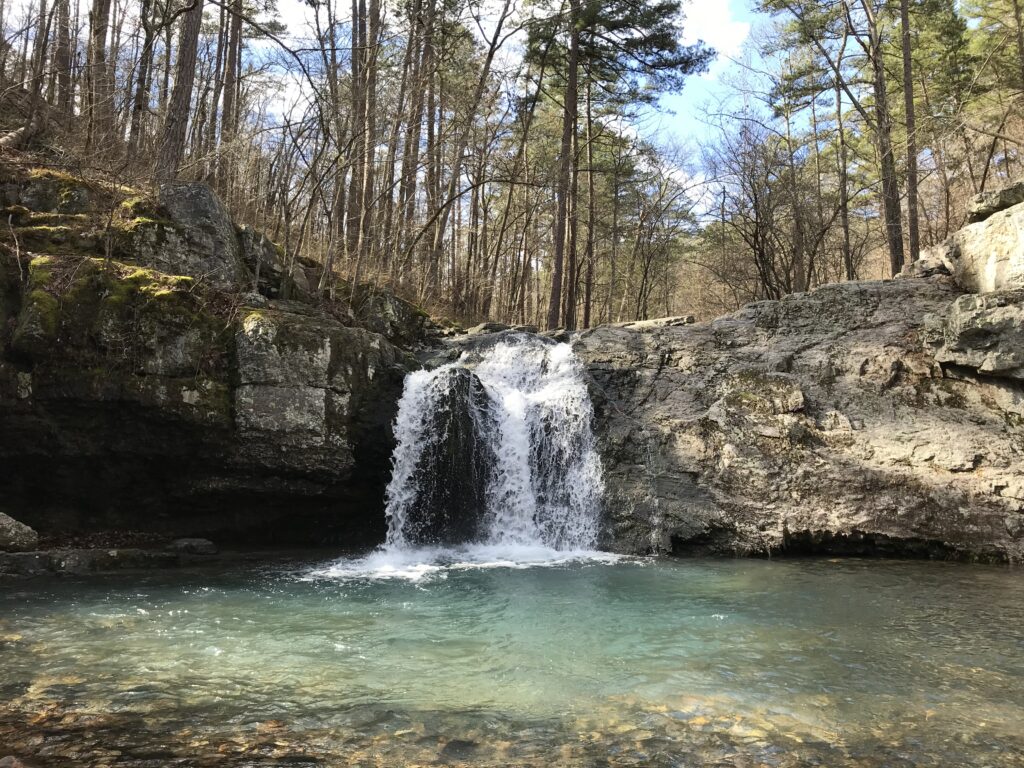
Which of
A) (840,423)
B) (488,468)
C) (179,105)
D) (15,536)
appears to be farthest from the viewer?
(179,105)

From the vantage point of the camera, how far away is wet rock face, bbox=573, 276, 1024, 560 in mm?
8828

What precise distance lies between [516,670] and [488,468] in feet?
17.6

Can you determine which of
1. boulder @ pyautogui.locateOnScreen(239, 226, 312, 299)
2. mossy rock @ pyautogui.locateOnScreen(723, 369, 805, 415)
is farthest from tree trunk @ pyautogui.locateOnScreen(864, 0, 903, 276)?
boulder @ pyautogui.locateOnScreen(239, 226, 312, 299)

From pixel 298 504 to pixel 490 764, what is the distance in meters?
6.92

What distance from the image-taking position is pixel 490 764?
3.42m

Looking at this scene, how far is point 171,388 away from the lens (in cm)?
838

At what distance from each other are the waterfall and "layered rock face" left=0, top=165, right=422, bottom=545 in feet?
1.51

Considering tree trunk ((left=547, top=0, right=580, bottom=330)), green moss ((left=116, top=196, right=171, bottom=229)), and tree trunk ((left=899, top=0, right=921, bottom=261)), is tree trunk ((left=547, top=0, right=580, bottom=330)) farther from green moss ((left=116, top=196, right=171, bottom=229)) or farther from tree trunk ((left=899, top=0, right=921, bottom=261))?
green moss ((left=116, top=196, right=171, bottom=229))

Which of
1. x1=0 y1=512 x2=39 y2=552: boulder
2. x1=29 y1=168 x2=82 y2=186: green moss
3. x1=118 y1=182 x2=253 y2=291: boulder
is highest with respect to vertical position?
x1=29 y1=168 x2=82 y2=186: green moss

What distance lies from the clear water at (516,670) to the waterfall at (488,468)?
6.49 ft

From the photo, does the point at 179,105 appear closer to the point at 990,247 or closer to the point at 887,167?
the point at 990,247

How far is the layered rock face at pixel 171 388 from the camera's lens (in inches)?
321

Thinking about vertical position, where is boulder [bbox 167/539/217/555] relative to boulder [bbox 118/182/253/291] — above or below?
below

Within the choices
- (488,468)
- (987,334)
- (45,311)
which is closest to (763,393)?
(987,334)
